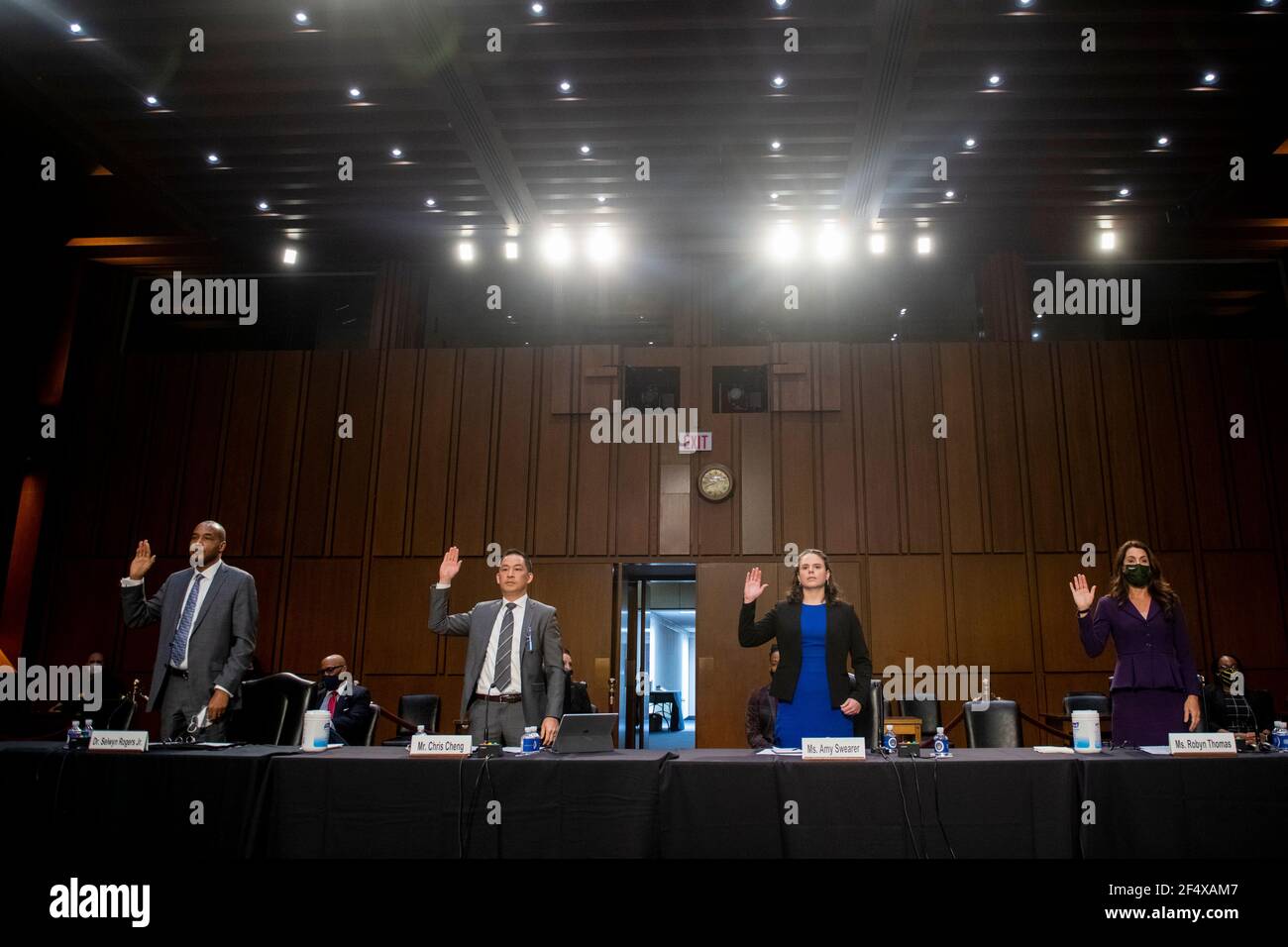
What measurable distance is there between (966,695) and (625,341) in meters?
5.38

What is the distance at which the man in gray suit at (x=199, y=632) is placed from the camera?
11.7ft

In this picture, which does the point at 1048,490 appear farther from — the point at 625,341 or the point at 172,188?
the point at 172,188

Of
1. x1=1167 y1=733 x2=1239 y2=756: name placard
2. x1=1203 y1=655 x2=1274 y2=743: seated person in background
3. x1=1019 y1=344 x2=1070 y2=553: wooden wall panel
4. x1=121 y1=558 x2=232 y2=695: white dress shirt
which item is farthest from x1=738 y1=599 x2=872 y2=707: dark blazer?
x1=1019 y1=344 x2=1070 y2=553: wooden wall panel

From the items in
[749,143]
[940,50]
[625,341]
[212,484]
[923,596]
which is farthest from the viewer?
[625,341]

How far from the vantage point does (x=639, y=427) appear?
343 inches

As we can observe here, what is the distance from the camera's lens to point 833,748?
2.84 meters

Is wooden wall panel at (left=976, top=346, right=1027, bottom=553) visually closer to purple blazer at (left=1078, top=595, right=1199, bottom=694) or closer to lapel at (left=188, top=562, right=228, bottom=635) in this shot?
purple blazer at (left=1078, top=595, right=1199, bottom=694)

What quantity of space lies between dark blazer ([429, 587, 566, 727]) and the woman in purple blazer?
2.38 metres

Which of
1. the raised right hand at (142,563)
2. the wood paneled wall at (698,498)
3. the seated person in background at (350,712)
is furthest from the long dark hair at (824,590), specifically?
the wood paneled wall at (698,498)

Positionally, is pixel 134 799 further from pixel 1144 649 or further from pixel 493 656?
pixel 1144 649

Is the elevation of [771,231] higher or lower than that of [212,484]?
higher

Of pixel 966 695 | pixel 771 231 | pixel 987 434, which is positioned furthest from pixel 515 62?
pixel 966 695

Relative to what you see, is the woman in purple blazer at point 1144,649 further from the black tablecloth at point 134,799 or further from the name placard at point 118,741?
the name placard at point 118,741

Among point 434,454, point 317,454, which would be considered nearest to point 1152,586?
point 434,454
